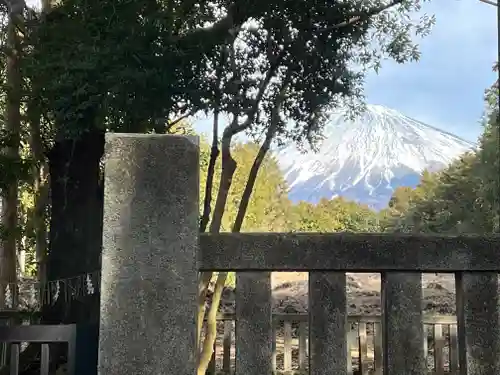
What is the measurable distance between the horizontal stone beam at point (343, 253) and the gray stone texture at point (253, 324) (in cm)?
4

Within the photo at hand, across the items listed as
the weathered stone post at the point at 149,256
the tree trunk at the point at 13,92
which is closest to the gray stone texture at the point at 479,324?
the weathered stone post at the point at 149,256

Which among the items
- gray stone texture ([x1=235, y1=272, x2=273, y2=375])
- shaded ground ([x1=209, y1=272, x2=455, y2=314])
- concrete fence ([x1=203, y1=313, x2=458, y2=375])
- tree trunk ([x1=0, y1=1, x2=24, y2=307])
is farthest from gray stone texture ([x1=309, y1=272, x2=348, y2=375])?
shaded ground ([x1=209, y1=272, x2=455, y2=314])

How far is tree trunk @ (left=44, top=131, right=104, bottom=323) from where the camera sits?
19.8 feet

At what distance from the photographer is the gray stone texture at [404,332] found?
1.49m

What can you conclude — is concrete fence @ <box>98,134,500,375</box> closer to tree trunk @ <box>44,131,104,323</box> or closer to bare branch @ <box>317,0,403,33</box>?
tree trunk @ <box>44,131,104,323</box>

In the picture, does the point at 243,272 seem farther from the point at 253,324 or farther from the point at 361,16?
the point at 361,16

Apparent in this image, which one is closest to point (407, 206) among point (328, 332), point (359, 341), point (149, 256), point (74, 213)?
point (359, 341)

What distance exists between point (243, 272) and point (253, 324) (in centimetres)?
14

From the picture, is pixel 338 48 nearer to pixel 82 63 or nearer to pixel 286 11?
pixel 286 11

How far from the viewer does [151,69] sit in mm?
5309

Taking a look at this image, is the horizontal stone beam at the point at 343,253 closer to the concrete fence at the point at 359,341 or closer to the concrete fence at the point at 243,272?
the concrete fence at the point at 243,272

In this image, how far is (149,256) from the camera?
4.79 feet

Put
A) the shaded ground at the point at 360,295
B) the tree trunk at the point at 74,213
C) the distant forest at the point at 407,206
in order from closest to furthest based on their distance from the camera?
the tree trunk at the point at 74,213 < the shaded ground at the point at 360,295 < the distant forest at the point at 407,206

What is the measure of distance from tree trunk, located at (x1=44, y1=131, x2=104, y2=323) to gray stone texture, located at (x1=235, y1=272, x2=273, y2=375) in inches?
185
